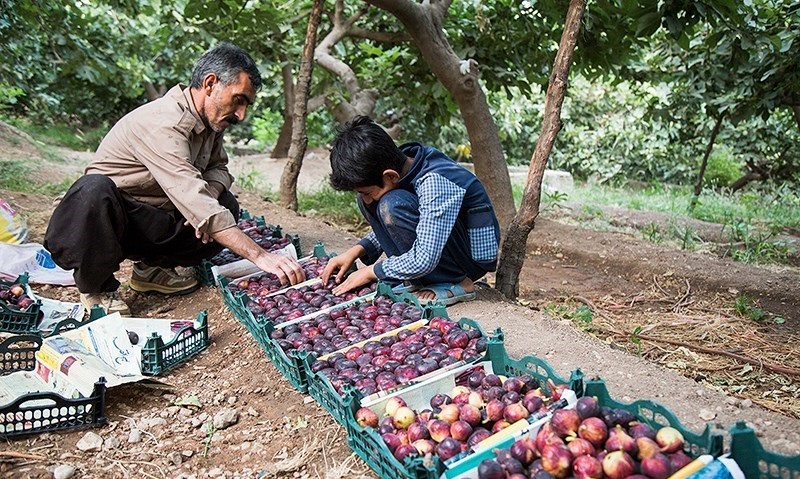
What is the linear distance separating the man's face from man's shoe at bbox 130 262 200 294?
3.57ft

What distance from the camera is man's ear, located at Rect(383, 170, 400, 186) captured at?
3.16m

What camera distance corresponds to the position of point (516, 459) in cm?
174

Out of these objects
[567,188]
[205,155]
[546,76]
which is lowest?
[567,188]

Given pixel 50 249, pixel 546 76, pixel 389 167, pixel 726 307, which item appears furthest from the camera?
pixel 546 76

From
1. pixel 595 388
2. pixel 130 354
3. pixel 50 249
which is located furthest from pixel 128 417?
pixel 595 388

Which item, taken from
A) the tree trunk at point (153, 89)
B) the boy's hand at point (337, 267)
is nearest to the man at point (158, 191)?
the boy's hand at point (337, 267)

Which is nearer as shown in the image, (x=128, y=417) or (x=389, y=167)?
(x=128, y=417)

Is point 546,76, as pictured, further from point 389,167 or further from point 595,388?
point 595,388

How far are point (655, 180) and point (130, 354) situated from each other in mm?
12241

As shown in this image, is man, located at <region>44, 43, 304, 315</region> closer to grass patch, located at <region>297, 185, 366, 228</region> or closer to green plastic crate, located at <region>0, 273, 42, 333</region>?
green plastic crate, located at <region>0, 273, 42, 333</region>

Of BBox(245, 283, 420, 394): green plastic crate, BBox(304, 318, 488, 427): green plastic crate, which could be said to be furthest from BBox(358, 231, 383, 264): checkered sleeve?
BBox(304, 318, 488, 427): green plastic crate

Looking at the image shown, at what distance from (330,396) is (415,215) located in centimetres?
116

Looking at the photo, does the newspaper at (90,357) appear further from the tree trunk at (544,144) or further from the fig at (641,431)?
the tree trunk at (544,144)

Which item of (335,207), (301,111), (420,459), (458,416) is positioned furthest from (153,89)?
(420,459)
